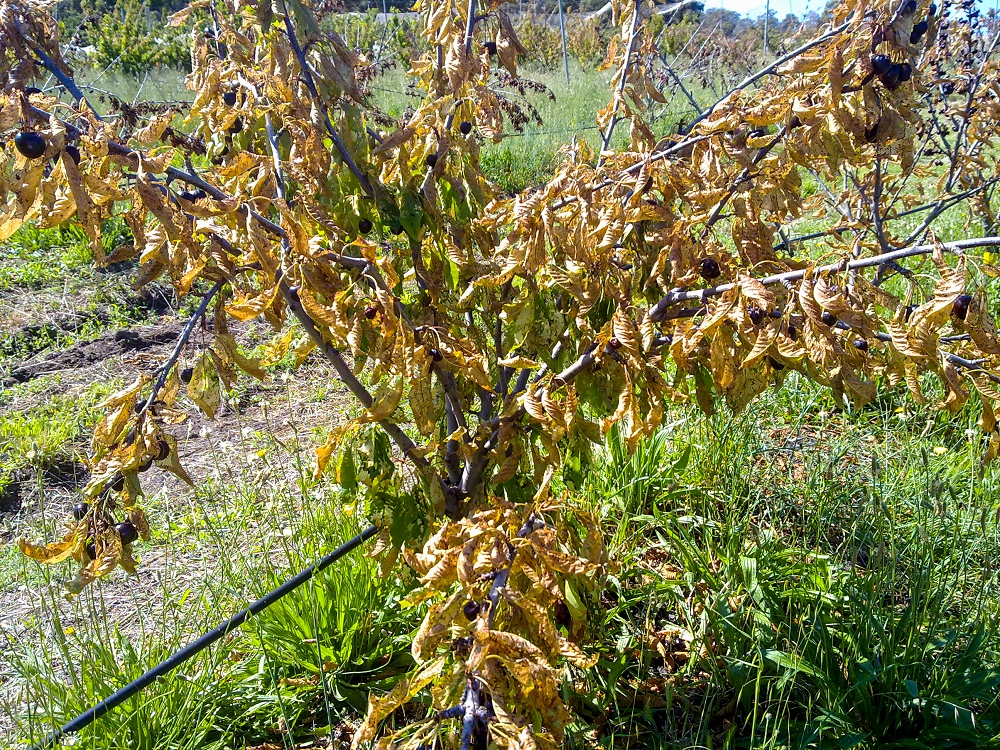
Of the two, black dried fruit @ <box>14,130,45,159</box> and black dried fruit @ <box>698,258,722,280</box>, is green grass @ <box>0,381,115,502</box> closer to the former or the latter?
black dried fruit @ <box>14,130,45,159</box>

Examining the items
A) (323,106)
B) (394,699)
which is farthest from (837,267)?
(323,106)

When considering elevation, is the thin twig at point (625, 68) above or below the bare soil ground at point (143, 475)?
above

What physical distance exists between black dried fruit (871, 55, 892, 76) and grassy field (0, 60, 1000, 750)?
0.72m

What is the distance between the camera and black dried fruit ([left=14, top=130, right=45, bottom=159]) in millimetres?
967

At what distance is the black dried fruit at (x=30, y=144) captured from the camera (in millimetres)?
967

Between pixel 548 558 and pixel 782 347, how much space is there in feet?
1.43

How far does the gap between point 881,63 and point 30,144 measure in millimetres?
1210

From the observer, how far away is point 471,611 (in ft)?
3.46

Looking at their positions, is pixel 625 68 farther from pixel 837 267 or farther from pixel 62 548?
pixel 62 548

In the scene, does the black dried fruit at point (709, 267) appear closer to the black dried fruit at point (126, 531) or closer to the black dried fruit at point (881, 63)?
the black dried fruit at point (881, 63)

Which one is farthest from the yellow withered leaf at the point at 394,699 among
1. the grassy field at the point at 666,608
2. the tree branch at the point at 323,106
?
the tree branch at the point at 323,106

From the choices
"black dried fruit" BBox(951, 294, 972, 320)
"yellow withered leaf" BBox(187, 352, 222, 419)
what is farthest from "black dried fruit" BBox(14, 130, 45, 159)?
"black dried fruit" BBox(951, 294, 972, 320)

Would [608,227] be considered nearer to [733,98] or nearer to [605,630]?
[733,98]

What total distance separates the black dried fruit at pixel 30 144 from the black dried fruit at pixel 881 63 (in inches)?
46.8
